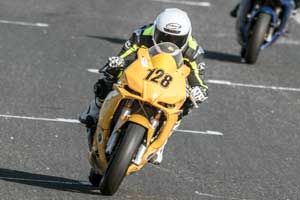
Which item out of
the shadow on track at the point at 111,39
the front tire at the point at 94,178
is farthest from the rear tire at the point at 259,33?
the front tire at the point at 94,178

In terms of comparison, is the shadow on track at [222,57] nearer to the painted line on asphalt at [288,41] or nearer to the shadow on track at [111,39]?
the shadow on track at [111,39]

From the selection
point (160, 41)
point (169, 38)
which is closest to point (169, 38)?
point (169, 38)

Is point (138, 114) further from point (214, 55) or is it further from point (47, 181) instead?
point (214, 55)

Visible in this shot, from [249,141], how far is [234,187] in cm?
205

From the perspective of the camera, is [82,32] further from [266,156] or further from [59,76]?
[266,156]

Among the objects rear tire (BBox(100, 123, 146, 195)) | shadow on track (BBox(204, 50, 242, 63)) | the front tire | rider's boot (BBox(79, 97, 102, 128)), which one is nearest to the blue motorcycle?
shadow on track (BBox(204, 50, 242, 63))

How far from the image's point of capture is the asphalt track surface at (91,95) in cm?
975

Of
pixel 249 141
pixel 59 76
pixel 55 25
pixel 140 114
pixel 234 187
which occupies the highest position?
pixel 140 114

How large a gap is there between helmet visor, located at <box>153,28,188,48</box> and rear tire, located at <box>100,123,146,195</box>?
3.26ft

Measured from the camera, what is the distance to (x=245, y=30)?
16.5m

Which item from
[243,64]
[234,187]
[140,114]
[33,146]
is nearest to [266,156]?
[234,187]

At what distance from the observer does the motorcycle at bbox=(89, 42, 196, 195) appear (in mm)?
8367

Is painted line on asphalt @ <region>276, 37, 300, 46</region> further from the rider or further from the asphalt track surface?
the rider

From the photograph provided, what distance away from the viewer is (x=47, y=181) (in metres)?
9.41
